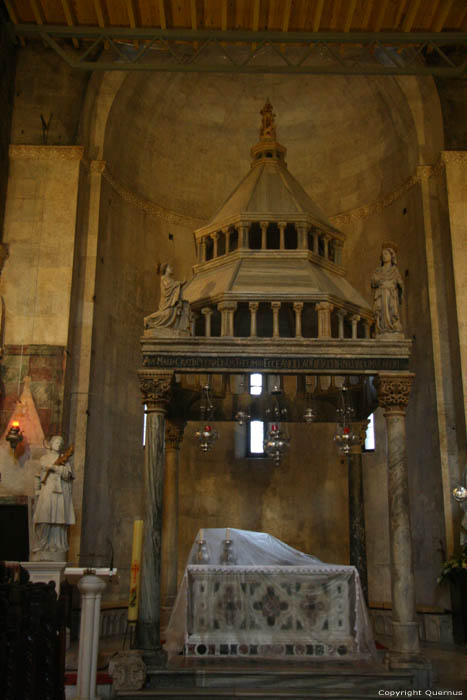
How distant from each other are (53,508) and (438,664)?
6745 millimetres

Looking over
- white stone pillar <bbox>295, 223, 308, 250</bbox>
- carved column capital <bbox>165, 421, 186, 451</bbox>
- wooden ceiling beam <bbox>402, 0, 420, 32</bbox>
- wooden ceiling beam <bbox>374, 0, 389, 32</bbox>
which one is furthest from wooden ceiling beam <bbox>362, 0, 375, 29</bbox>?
carved column capital <bbox>165, 421, 186, 451</bbox>

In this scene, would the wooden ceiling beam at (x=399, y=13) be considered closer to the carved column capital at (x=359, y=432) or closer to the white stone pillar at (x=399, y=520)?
the carved column capital at (x=359, y=432)

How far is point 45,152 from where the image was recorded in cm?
1562

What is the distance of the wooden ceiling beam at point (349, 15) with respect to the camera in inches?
583

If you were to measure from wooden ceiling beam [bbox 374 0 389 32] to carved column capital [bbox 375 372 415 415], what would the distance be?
28.6ft

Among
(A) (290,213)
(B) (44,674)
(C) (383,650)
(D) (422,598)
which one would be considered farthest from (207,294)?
(D) (422,598)

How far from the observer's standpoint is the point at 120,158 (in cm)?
1744

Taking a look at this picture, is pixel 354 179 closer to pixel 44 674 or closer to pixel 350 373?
pixel 350 373

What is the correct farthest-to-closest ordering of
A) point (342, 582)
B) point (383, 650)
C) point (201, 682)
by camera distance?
point (383, 650) → point (342, 582) → point (201, 682)

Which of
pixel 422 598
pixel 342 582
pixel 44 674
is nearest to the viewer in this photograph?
pixel 44 674

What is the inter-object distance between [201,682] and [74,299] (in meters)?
8.65

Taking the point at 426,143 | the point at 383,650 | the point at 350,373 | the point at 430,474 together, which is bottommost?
the point at 383,650

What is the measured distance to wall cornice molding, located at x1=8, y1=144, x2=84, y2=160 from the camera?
15.6 metres

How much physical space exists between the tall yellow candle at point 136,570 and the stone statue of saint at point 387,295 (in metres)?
4.49
